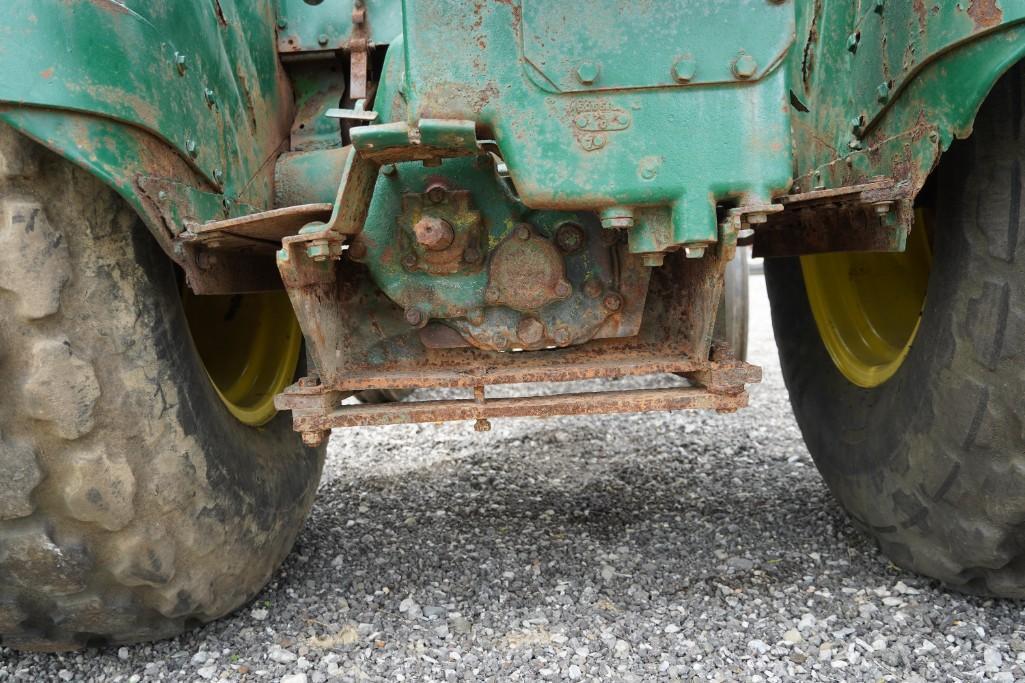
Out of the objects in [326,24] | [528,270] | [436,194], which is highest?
[326,24]

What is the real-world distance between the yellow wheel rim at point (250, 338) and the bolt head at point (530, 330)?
680 mm

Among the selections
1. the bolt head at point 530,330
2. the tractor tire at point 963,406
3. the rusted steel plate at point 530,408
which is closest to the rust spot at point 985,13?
the tractor tire at point 963,406

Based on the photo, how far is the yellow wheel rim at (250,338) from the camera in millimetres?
1928

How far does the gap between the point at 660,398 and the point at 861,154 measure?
0.58 meters

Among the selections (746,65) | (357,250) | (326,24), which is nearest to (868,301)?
(746,65)

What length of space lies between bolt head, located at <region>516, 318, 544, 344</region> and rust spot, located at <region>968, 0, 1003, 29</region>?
85 centimetres

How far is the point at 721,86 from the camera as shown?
1150 mm

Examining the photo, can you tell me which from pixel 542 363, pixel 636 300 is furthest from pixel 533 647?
pixel 636 300

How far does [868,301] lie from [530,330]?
98 centimetres

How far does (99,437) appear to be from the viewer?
50.6 inches

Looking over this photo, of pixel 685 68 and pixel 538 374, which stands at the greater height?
pixel 685 68

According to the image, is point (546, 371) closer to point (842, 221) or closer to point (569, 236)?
point (569, 236)

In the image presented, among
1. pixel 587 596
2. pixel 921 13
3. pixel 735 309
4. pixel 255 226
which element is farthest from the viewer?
pixel 735 309

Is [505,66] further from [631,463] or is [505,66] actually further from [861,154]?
[631,463]
